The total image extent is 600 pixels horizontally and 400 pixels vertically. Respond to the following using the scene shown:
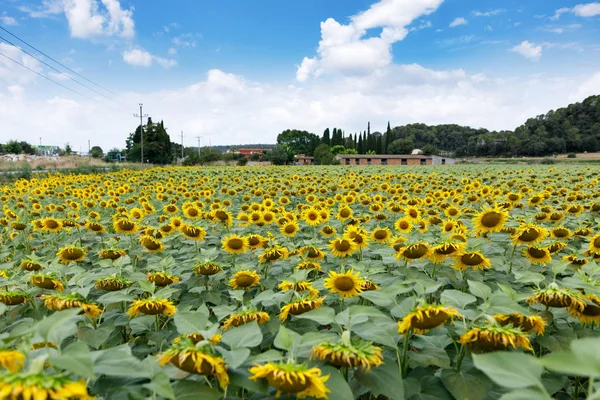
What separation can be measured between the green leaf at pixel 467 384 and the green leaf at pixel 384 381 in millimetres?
227

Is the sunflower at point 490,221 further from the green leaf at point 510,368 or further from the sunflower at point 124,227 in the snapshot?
the sunflower at point 124,227

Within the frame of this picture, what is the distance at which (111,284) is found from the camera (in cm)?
187

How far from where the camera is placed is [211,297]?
85.6 inches

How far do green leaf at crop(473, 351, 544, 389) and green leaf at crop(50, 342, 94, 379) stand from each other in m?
0.82

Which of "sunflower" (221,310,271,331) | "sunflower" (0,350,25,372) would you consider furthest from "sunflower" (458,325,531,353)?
"sunflower" (0,350,25,372)

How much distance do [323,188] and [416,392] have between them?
5967 millimetres

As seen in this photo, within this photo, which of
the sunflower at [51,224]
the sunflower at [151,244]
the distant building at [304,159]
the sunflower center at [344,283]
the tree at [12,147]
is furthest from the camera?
the tree at [12,147]

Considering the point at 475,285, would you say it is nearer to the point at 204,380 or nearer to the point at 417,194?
the point at 204,380

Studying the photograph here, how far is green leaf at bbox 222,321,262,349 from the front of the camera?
1102 mm

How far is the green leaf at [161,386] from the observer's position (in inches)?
32.4

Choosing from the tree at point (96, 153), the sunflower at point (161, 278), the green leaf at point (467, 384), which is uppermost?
the tree at point (96, 153)

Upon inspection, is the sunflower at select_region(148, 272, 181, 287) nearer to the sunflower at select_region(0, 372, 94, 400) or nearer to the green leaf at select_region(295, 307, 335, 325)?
the green leaf at select_region(295, 307, 335, 325)

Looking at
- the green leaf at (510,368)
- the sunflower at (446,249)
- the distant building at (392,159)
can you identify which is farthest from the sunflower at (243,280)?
the distant building at (392,159)

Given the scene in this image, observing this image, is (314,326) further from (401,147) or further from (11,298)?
(401,147)
